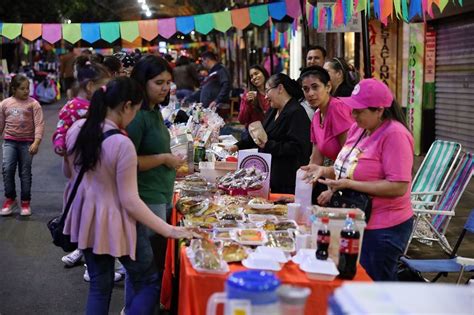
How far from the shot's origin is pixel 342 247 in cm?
290

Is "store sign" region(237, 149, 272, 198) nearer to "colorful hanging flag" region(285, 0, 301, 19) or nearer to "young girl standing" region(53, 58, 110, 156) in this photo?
"young girl standing" region(53, 58, 110, 156)

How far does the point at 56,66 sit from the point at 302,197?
31.8m

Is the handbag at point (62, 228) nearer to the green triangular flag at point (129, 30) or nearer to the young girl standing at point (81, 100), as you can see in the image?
the young girl standing at point (81, 100)

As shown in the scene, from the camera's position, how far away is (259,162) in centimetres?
484

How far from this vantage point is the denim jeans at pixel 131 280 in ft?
11.6

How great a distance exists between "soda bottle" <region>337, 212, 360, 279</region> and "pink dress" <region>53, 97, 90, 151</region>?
2077 millimetres

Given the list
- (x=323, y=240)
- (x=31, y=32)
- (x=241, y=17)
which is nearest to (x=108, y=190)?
(x=323, y=240)

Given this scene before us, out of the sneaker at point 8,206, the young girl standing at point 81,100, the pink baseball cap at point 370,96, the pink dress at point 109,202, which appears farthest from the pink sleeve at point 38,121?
the pink baseball cap at point 370,96

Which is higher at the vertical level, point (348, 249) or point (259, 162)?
point (259, 162)

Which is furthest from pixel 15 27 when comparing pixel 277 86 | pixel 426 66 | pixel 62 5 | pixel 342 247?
pixel 62 5

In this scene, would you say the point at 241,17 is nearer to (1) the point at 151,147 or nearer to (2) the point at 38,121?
(2) the point at 38,121

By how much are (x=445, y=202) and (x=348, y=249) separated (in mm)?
3819

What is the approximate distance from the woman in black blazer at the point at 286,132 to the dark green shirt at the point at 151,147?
49.6 inches

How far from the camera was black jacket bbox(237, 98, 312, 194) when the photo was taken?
16.2 feet
